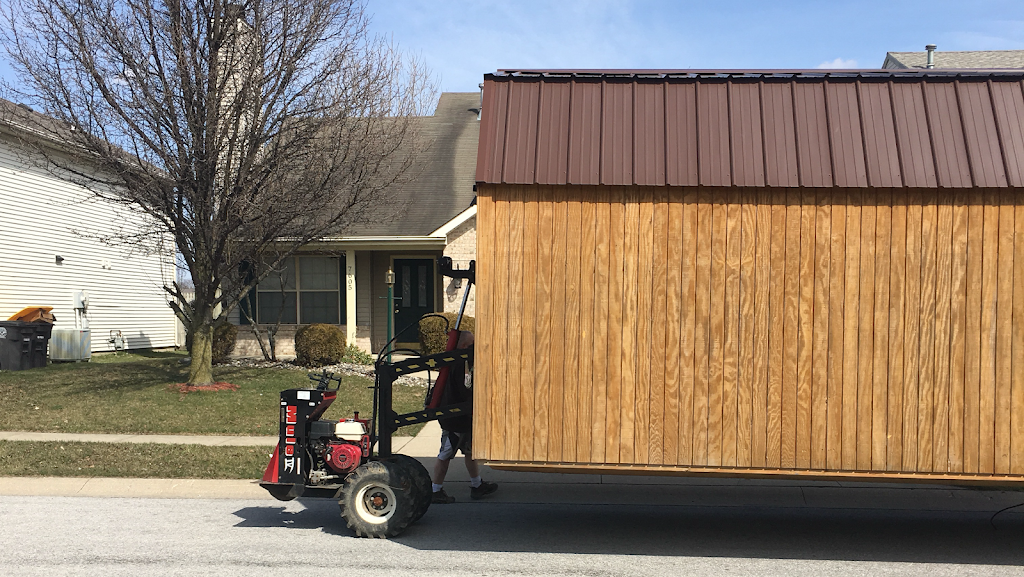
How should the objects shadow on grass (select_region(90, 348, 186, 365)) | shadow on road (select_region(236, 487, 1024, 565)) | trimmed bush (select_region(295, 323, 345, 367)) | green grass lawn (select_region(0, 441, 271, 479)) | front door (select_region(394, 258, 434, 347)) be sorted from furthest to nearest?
shadow on grass (select_region(90, 348, 186, 365)) < front door (select_region(394, 258, 434, 347)) < trimmed bush (select_region(295, 323, 345, 367)) < green grass lawn (select_region(0, 441, 271, 479)) < shadow on road (select_region(236, 487, 1024, 565))

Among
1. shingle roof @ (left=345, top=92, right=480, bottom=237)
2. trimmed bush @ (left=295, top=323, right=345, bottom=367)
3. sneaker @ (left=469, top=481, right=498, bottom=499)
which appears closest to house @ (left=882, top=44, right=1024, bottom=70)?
shingle roof @ (left=345, top=92, right=480, bottom=237)

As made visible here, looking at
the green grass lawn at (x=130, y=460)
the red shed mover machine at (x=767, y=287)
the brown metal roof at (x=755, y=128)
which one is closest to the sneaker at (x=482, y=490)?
the red shed mover machine at (x=767, y=287)

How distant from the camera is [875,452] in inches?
223

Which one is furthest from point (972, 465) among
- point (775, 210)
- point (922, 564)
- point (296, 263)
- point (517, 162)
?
point (296, 263)

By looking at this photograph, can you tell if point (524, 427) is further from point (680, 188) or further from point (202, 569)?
point (202, 569)

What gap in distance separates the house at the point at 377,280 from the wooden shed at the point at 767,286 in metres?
12.1

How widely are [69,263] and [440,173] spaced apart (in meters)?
9.82

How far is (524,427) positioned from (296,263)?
1426cm

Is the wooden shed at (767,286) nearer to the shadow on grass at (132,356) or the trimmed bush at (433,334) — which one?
the trimmed bush at (433,334)

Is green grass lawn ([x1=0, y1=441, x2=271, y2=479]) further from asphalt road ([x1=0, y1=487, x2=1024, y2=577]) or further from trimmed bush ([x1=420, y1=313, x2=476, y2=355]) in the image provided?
trimmed bush ([x1=420, y1=313, x2=476, y2=355])

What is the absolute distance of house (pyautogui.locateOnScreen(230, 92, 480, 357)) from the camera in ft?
59.9

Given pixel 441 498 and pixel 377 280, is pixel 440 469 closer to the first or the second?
pixel 441 498

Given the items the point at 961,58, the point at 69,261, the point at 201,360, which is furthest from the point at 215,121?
the point at 961,58

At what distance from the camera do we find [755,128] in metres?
5.88
